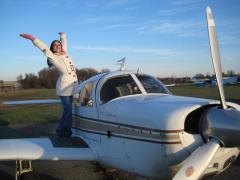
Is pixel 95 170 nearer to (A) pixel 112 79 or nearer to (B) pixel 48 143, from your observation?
(B) pixel 48 143

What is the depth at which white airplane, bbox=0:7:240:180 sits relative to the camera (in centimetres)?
453

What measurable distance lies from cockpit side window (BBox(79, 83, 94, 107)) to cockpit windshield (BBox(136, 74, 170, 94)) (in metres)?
1.09

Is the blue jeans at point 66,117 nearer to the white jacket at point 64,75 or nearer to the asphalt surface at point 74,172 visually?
the white jacket at point 64,75

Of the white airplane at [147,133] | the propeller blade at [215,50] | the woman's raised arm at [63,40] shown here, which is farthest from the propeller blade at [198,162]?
the woman's raised arm at [63,40]

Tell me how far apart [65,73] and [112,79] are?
165 cm

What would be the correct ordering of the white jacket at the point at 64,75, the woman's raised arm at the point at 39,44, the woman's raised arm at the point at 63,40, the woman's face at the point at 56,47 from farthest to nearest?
the woman's raised arm at the point at 63,40 < the woman's face at the point at 56,47 < the white jacket at the point at 64,75 < the woman's raised arm at the point at 39,44

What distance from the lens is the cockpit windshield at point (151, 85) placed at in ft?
21.2

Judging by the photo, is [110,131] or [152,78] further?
[152,78]

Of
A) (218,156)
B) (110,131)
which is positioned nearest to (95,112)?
(110,131)

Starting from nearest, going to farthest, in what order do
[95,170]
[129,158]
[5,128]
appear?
[129,158] < [95,170] < [5,128]

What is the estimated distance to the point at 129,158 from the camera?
5.53 m

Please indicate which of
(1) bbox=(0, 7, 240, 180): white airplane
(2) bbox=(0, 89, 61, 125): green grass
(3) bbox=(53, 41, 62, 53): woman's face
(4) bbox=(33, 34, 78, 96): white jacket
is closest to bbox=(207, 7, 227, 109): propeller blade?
(1) bbox=(0, 7, 240, 180): white airplane

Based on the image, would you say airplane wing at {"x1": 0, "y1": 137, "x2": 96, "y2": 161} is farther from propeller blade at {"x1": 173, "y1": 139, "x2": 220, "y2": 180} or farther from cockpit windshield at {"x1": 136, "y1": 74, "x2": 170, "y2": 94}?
propeller blade at {"x1": 173, "y1": 139, "x2": 220, "y2": 180}

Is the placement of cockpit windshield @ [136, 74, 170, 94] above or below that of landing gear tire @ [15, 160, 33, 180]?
above
